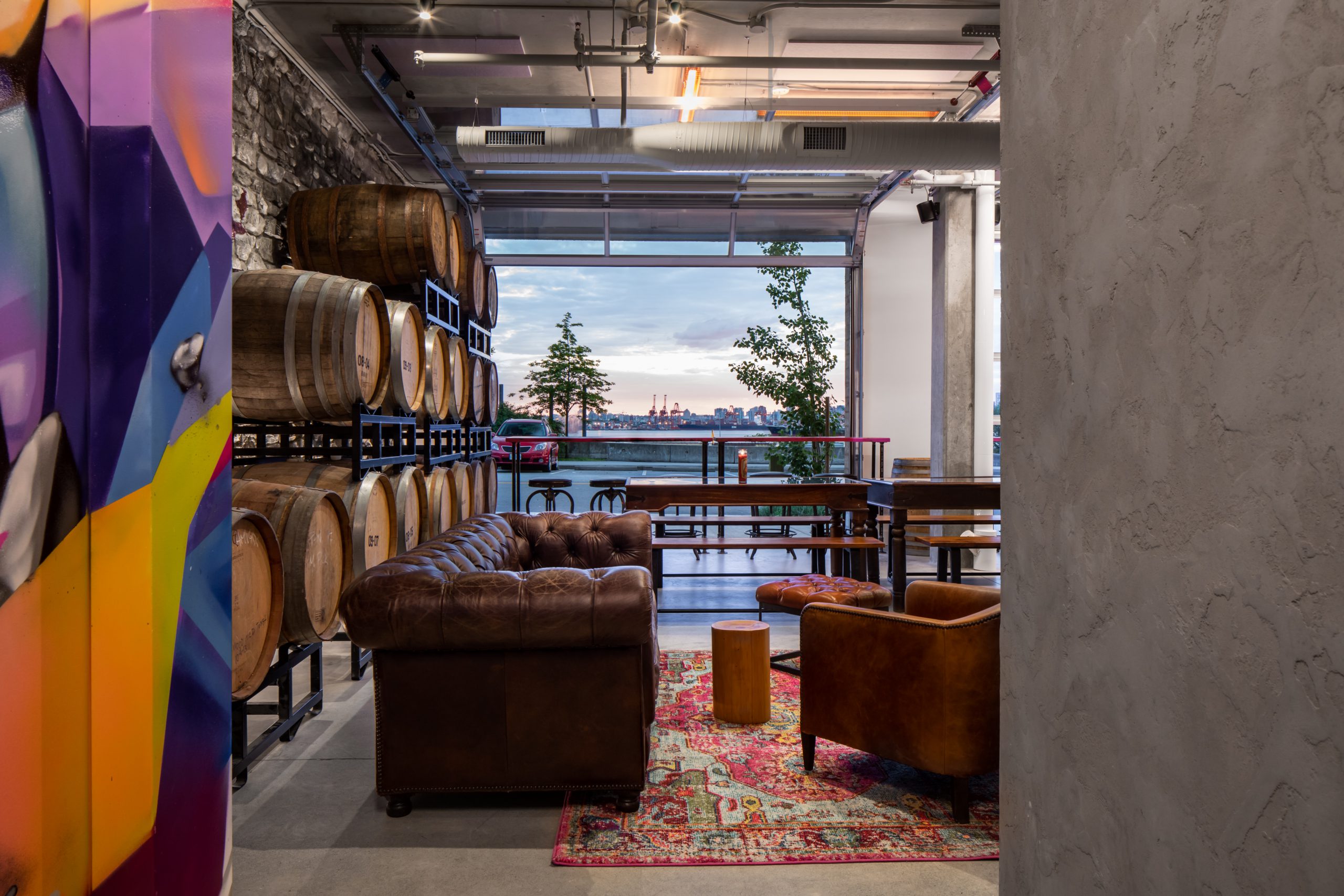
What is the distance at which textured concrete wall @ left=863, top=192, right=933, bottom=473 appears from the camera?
880 cm

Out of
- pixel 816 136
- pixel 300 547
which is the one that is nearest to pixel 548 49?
pixel 816 136

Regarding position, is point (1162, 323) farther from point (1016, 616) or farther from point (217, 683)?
point (217, 683)

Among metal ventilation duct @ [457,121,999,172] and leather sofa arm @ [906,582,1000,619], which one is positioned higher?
metal ventilation duct @ [457,121,999,172]

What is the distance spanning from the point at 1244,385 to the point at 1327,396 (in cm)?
9

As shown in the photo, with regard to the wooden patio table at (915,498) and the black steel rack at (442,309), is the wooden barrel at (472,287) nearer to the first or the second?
the black steel rack at (442,309)

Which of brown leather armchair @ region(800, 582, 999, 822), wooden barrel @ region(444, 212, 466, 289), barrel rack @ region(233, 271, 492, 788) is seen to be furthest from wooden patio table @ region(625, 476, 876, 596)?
brown leather armchair @ region(800, 582, 999, 822)

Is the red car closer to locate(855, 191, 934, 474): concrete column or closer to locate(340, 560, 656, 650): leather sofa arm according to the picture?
locate(855, 191, 934, 474): concrete column

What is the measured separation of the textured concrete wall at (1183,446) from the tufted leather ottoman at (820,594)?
235 cm

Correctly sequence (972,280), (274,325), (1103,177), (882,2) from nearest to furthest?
1. (1103,177)
2. (274,325)
3. (882,2)
4. (972,280)

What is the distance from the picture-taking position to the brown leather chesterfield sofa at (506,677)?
2312 mm

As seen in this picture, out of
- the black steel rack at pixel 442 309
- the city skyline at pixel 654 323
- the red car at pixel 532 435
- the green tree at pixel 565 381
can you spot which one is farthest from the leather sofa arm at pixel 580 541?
the red car at pixel 532 435

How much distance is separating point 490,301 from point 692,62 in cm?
272

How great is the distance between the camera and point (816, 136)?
5473mm

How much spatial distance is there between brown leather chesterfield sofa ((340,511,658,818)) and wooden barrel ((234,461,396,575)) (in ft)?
3.46
